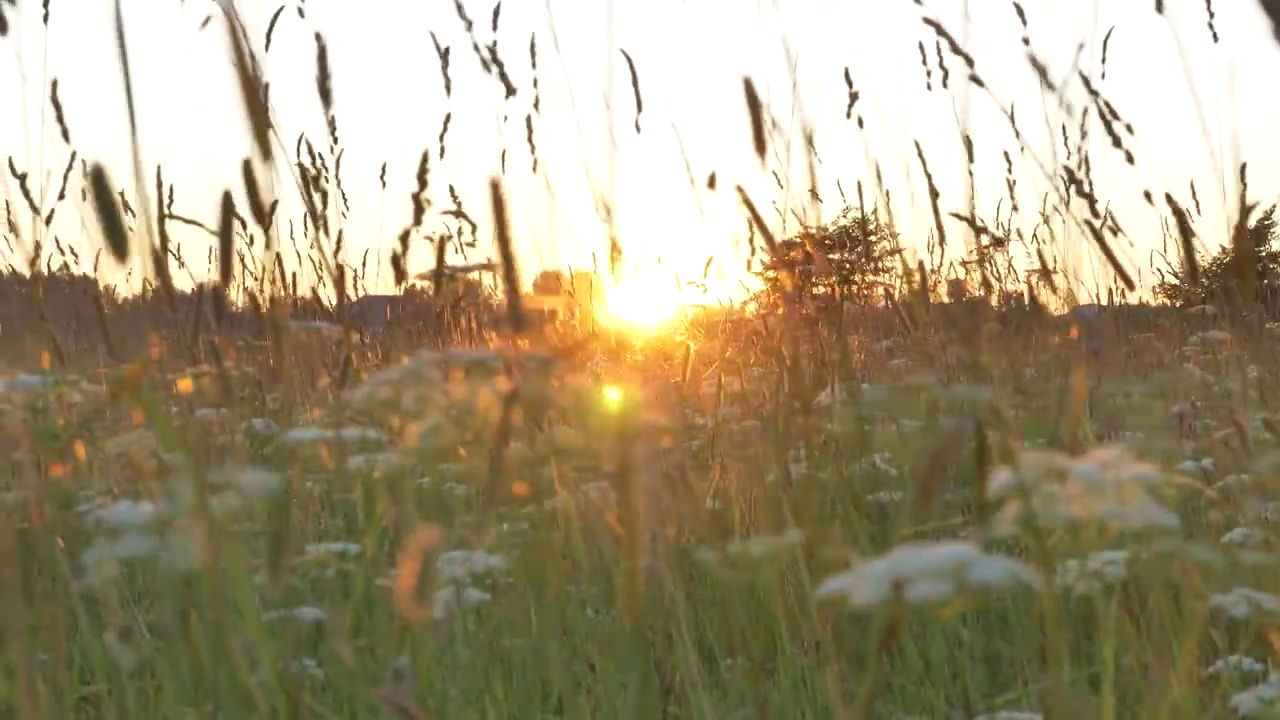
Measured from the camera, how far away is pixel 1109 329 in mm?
3139

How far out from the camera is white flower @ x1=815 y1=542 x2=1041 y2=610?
2.06ft

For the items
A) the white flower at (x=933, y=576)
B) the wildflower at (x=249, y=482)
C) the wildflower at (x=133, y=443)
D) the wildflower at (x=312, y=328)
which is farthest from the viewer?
the wildflower at (x=312, y=328)

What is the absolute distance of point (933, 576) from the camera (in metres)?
0.63

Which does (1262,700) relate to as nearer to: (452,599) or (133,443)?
(452,599)

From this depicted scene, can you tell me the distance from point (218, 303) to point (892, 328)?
301 cm

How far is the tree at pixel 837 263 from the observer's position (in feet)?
6.28

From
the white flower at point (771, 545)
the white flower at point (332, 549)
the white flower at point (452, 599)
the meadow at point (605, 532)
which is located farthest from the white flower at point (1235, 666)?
the white flower at point (332, 549)

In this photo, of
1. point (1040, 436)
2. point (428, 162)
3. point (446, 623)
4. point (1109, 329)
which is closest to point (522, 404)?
point (446, 623)

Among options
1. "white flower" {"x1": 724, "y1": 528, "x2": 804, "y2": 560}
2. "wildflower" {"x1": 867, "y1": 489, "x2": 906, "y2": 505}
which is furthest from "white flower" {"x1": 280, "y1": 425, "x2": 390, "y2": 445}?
"wildflower" {"x1": 867, "y1": 489, "x2": 906, "y2": 505}

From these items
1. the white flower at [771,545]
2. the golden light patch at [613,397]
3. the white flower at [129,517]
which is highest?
the golden light patch at [613,397]

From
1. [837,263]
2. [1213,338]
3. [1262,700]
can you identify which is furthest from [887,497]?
[1213,338]

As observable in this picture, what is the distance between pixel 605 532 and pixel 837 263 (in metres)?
0.84

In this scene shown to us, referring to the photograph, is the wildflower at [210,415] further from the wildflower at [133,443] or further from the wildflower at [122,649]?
the wildflower at [122,649]

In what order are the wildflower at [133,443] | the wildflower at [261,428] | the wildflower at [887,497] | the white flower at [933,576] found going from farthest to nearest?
1. the wildflower at [261,428]
2. the wildflower at [887,497]
3. the wildflower at [133,443]
4. the white flower at [933,576]
